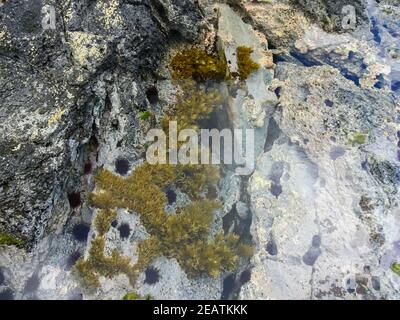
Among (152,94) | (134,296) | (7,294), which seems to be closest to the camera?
(7,294)

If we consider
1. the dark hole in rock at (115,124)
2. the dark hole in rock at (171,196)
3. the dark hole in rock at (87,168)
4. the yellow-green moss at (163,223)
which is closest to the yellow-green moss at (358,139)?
the yellow-green moss at (163,223)

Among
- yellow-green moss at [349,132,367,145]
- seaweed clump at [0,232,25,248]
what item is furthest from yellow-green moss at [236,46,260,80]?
seaweed clump at [0,232,25,248]

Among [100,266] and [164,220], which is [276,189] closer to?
[164,220]

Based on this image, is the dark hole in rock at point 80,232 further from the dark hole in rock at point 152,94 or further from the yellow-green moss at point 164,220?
the dark hole in rock at point 152,94

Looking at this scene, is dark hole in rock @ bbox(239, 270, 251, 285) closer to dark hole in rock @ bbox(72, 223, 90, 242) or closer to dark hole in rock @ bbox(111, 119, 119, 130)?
dark hole in rock @ bbox(72, 223, 90, 242)

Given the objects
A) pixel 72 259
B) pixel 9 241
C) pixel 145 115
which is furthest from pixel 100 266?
pixel 145 115
